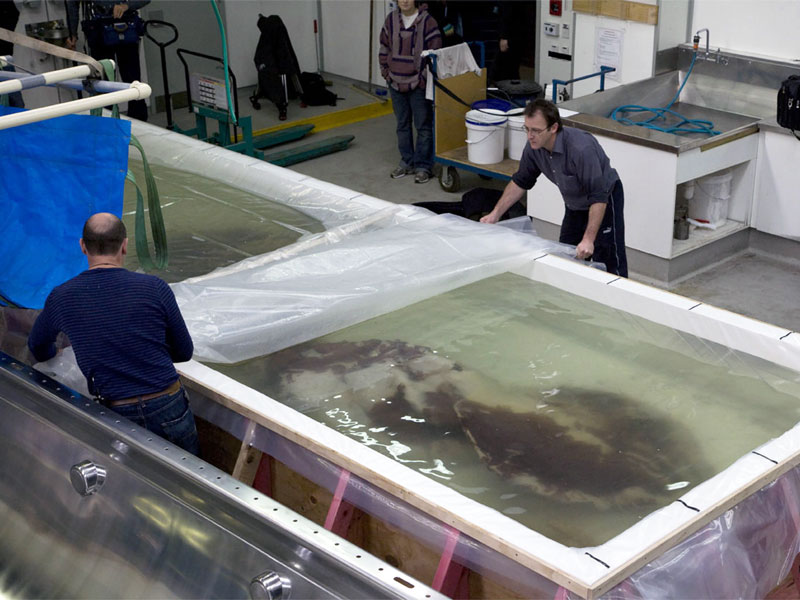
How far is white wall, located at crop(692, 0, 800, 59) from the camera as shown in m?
5.23

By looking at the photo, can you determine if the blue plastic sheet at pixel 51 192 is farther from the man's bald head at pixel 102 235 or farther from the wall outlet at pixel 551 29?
the wall outlet at pixel 551 29

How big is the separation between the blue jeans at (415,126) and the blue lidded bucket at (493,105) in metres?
0.40

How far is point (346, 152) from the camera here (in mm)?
7574

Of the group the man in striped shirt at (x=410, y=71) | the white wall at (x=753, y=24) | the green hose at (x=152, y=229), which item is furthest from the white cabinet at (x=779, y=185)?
the green hose at (x=152, y=229)

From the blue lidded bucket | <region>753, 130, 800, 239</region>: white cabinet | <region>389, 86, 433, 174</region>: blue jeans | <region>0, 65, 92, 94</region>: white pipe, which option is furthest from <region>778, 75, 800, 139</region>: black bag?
<region>0, 65, 92, 94</region>: white pipe

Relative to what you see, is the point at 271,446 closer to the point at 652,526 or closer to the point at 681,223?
the point at 652,526

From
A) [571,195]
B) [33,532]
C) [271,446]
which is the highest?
[571,195]

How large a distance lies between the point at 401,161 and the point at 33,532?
15.4 feet

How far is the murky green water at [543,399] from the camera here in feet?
8.32

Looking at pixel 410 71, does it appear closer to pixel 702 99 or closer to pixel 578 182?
pixel 702 99

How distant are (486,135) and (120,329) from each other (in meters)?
3.90

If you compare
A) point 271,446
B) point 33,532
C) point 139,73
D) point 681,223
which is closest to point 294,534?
point 271,446

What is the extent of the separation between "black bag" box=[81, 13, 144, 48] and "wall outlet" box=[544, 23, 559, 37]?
3122 millimetres

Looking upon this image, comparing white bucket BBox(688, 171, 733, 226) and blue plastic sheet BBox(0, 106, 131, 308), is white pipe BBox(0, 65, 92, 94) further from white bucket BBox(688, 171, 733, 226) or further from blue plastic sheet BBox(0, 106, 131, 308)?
white bucket BBox(688, 171, 733, 226)
